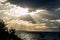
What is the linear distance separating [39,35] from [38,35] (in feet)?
0.57

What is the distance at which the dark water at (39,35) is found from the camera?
5031 centimetres

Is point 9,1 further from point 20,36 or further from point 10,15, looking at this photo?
point 20,36

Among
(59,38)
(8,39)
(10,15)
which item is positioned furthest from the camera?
(10,15)

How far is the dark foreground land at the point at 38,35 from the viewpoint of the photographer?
165 ft

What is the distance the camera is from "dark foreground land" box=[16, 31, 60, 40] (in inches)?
1981

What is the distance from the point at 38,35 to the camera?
51.7m

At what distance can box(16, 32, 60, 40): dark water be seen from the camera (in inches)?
1981

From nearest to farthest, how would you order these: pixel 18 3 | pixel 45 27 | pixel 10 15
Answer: pixel 45 27
pixel 10 15
pixel 18 3

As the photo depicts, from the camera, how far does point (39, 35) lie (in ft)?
169

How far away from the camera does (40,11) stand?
6138cm

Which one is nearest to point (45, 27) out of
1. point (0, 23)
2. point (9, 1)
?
point (0, 23)

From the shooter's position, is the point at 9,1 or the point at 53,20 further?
the point at 9,1

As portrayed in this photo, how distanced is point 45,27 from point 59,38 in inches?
201

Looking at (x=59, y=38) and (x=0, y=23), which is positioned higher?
(x=0, y=23)
